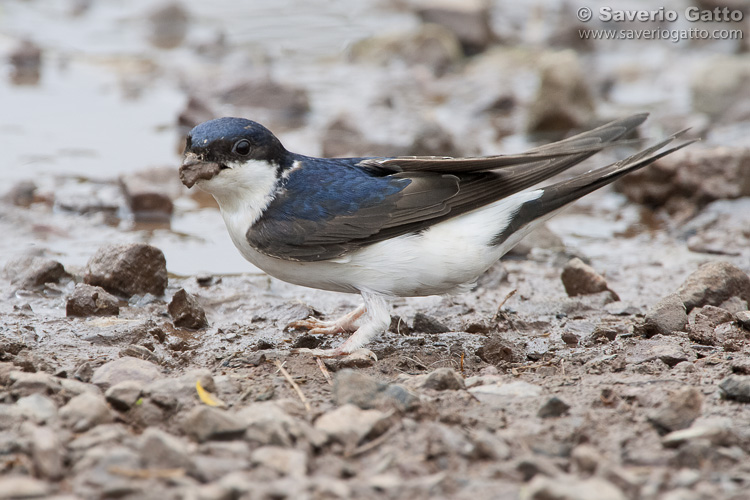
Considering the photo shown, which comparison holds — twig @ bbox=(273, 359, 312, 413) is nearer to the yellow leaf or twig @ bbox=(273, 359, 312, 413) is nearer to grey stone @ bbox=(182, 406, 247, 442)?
the yellow leaf

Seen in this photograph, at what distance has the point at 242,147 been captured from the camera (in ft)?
13.9

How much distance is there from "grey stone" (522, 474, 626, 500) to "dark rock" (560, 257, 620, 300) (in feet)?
9.51

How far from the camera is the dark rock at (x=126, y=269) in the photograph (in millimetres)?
4906

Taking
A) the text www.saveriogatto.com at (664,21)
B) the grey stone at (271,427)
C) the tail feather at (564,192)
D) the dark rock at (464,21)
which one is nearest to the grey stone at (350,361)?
the tail feather at (564,192)

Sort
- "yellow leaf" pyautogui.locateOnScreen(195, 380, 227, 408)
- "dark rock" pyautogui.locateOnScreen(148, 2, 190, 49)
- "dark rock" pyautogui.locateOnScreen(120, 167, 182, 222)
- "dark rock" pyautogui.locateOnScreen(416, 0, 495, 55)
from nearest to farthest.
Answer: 1. "yellow leaf" pyautogui.locateOnScreen(195, 380, 227, 408)
2. "dark rock" pyautogui.locateOnScreen(120, 167, 182, 222)
3. "dark rock" pyautogui.locateOnScreen(416, 0, 495, 55)
4. "dark rock" pyautogui.locateOnScreen(148, 2, 190, 49)

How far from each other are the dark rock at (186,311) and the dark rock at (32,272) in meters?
0.91

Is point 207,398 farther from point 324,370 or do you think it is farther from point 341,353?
point 341,353

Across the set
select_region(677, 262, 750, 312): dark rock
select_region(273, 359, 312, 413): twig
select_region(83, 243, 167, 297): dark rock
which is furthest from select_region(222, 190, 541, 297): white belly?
select_region(677, 262, 750, 312): dark rock

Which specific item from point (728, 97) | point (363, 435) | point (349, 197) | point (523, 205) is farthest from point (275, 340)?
point (728, 97)

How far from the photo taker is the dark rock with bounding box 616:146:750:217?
6.56 meters

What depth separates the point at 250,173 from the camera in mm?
4289

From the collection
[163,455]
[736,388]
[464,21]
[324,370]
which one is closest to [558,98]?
[464,21]

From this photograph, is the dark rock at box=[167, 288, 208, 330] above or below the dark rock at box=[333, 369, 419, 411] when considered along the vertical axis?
below

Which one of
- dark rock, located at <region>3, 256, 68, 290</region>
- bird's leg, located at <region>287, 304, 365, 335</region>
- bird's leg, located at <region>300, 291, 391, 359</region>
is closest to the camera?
bird's leg, located at <region>300, 291, 391, 359</region>
